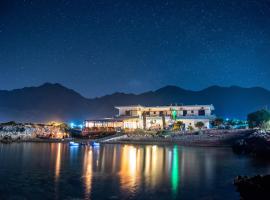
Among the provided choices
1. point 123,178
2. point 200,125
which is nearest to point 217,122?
point 200,125

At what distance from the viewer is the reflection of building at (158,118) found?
9112 centimetres

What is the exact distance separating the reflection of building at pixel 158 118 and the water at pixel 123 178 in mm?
46725

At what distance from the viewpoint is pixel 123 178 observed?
3084cm

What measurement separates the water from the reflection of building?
153 ft

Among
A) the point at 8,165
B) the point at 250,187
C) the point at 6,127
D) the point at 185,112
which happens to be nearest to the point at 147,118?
the point at 185,112

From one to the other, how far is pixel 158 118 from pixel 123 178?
6386 cm

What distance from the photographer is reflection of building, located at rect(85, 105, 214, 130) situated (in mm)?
91125

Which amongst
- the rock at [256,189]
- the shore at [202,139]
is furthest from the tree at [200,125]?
the rock at [256,189]

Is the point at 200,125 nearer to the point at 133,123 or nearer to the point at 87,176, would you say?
the point at 133,123

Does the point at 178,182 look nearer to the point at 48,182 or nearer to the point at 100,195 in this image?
the point at 100,195

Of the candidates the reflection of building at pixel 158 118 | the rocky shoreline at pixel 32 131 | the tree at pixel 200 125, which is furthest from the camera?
the rocky shoreline at pixel 32 131

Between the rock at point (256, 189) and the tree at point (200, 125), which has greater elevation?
the tree at point (200, 125)

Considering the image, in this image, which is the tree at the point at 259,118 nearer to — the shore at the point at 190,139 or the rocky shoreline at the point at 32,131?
the shore at the point at 190,139

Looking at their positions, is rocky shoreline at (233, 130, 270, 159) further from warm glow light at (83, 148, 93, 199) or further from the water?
warm glow light at (83, 148, 93, 199)
